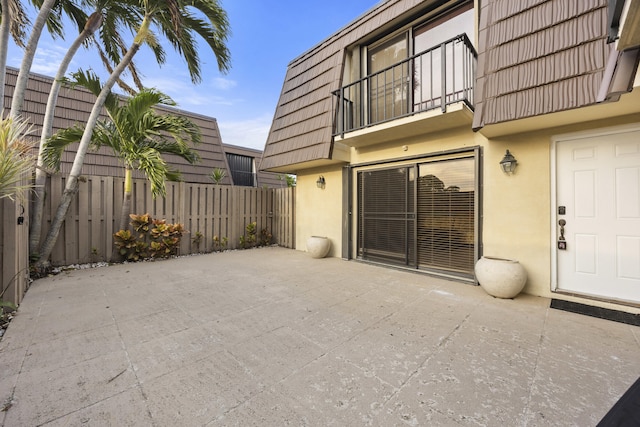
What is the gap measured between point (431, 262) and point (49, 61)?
345 inches

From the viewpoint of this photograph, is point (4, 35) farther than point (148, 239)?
No

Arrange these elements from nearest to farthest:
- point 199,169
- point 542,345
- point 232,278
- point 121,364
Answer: point 121,364, point 542,345, point 232,278, point 199,169

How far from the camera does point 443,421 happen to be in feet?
4.86

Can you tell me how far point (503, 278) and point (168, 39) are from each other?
26.6ft

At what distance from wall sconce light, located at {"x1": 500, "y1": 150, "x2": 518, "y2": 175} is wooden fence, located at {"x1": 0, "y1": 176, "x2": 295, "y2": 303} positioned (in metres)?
5.44

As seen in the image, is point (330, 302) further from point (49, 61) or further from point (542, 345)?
point (49, 61)

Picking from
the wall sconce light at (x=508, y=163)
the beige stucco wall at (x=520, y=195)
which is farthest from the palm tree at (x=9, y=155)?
the wall sconce light at (x=508, y=163)

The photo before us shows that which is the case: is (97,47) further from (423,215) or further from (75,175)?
(423,215)

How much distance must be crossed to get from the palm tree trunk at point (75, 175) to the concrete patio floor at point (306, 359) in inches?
61.0

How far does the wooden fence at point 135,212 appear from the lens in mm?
3092

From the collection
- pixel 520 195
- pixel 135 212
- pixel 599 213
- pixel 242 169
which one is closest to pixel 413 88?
pixel 520 195

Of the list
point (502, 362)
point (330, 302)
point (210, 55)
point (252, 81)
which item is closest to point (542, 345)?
point (502, 362)

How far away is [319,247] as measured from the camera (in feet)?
20.5

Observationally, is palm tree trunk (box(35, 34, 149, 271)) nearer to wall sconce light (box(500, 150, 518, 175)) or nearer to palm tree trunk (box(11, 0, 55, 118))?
palm tree trunk (box(11, 0, 55, 118))
